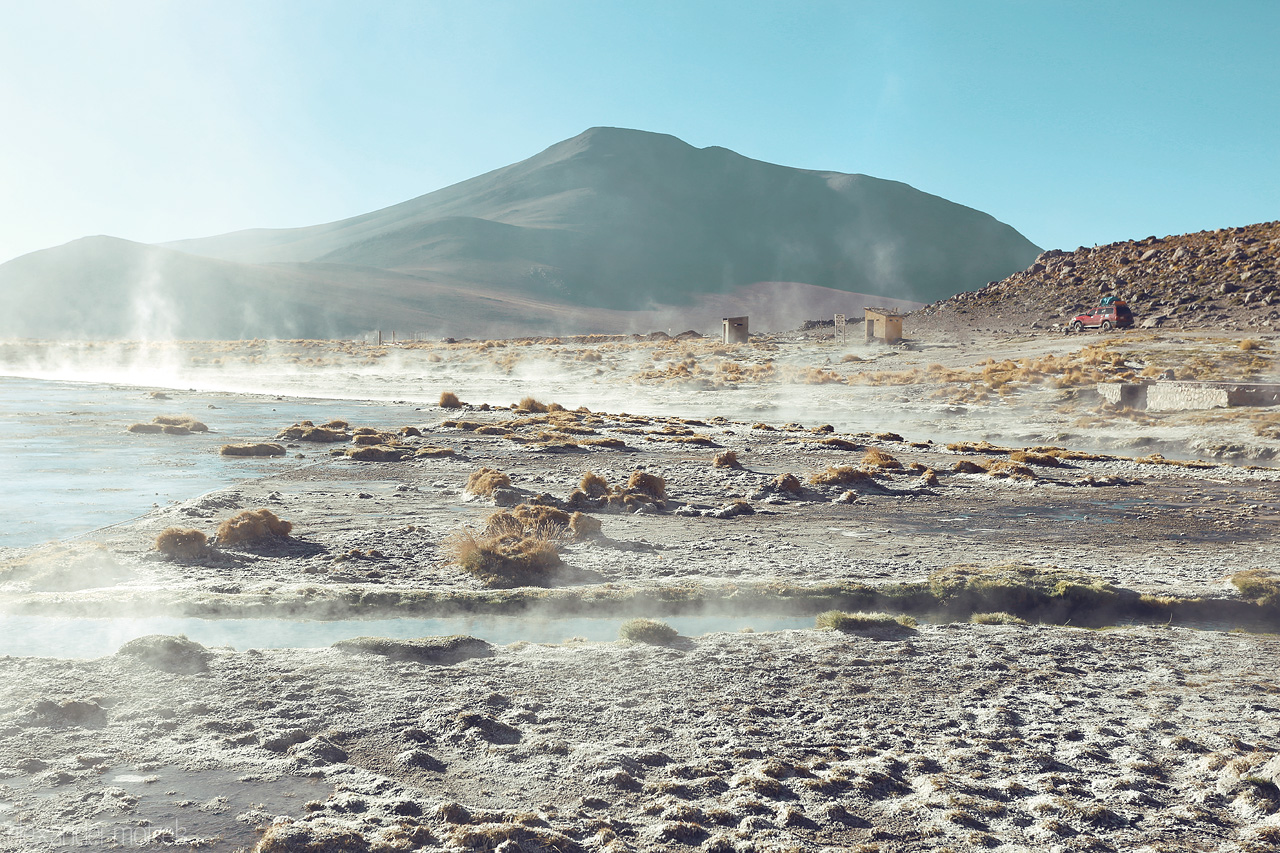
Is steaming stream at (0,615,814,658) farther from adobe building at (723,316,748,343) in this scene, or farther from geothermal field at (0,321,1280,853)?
adobe building at (723,316,748,343)

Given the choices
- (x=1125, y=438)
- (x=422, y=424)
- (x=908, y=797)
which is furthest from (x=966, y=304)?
(x=908, y=797)

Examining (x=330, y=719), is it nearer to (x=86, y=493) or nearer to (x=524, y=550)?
(x=524, y=550)

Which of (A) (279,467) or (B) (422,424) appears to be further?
(B) (422,424)

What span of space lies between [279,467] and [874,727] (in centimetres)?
1706

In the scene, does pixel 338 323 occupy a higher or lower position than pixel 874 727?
higher

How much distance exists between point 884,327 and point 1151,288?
1723 centimetres

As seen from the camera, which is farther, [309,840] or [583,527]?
[583,527]

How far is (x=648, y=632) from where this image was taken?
27.6 feet

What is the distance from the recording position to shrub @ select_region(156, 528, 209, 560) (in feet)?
37.3

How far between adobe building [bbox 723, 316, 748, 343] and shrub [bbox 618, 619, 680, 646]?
55.6m

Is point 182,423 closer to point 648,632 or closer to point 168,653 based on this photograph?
point 168,653

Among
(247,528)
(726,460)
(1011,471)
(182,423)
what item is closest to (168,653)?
(247,528)

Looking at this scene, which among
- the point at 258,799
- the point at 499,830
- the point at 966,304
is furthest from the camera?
the point at 966,304

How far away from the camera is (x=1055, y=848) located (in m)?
4.88
